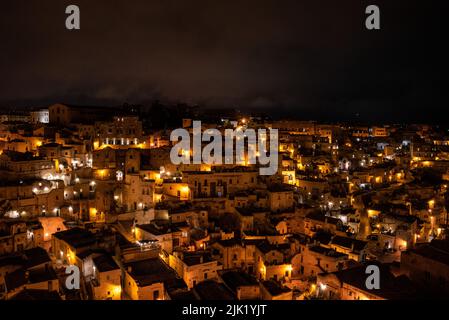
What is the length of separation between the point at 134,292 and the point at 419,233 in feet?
62.4

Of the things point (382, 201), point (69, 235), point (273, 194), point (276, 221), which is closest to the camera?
point (69, 235)

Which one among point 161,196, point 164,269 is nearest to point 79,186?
point 161,196

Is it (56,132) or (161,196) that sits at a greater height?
(56,132)

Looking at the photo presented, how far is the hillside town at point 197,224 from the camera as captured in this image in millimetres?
15336

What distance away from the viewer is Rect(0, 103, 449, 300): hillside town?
50.3ft

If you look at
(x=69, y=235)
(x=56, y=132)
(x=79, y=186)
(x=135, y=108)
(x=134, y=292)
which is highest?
(x=135, y=108)

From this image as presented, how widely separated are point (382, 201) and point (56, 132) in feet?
93.7

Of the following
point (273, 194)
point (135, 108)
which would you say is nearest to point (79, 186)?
point (273, 194)

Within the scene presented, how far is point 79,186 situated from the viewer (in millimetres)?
23828

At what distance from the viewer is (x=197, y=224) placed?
22.0m

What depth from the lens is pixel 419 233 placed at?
23.9 metres
